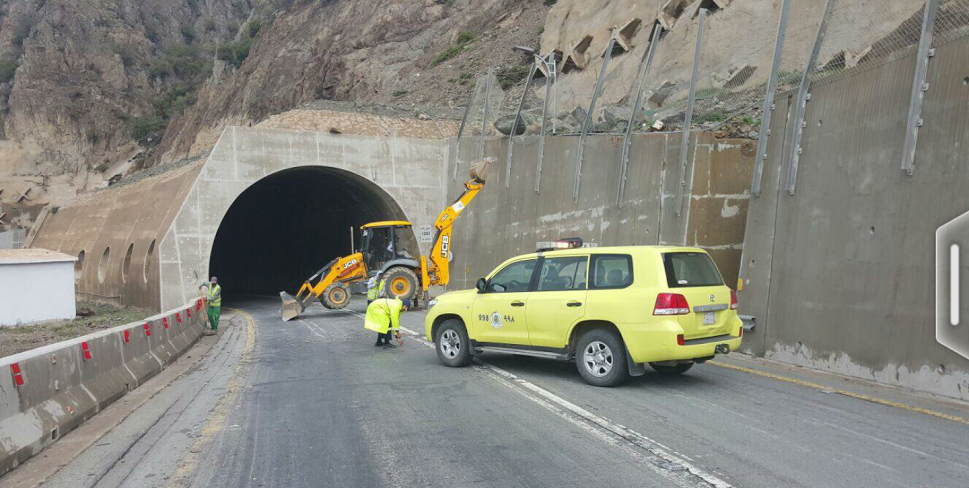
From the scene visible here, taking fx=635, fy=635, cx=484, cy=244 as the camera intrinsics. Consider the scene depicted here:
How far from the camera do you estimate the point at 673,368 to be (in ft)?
28.3

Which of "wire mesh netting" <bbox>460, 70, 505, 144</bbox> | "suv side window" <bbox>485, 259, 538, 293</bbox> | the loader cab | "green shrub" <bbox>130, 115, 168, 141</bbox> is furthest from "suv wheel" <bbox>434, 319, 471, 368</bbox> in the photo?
"green shrub" <bbox>130, 115, 168, 141</bbox>

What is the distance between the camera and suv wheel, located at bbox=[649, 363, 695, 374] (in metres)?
8.42

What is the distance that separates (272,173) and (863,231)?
20498 millimetres

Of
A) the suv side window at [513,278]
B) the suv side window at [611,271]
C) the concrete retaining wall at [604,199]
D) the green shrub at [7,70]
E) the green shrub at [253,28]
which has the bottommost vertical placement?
the suv side window at [513,278]

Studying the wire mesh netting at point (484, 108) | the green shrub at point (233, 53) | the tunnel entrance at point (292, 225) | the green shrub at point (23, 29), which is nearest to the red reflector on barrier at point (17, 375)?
the tunnel entrance at point (292, 225)

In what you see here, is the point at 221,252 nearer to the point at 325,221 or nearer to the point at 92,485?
the point at 325,221

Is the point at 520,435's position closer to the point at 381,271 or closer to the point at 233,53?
the point at 381,271

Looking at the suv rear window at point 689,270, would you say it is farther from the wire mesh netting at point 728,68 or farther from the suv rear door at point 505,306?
the wire mesh netting at point 728,68

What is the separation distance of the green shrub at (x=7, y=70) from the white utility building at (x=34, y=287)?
219 feet

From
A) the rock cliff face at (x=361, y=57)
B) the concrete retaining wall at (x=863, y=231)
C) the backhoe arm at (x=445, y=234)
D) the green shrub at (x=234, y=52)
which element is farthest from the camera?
the green shrub at (x=234, y=52)

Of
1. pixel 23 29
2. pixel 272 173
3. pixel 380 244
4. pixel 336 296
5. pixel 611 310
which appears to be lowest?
pixel 336 296

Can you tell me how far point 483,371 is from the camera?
898 centimetres

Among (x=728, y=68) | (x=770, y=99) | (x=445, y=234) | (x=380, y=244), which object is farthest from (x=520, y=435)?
(x=728, y=68)

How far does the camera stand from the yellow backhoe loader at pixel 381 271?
1891 cm
